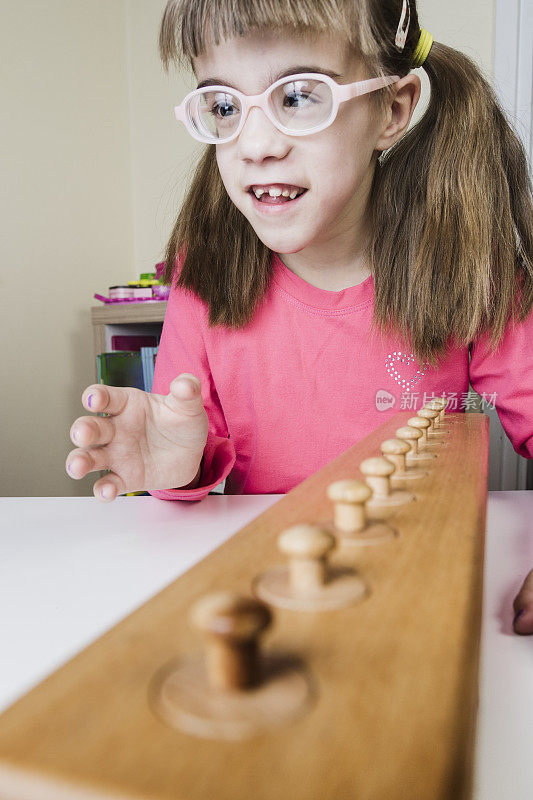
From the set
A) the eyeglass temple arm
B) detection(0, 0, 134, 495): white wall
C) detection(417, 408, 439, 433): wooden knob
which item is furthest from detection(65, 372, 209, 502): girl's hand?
detection(0, 0, 134, 495): white wall

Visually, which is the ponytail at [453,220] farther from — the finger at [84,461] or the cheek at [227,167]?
the finger at [84,461]

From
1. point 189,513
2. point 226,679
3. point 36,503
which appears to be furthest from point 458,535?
point 36,503

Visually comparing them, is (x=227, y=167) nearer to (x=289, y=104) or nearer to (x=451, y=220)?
(x=289, y=104)

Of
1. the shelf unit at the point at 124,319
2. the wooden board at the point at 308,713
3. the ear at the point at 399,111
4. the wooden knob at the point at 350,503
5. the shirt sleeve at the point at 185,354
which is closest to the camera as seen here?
the wooden board at the point at 308,713

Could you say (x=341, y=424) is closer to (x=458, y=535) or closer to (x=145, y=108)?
(x=458, y=535)

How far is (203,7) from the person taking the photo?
0.70 m

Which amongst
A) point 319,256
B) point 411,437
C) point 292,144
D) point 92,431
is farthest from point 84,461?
point 319,256

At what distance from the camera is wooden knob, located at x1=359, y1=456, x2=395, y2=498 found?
40 cm

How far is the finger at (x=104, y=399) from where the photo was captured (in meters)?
0.66

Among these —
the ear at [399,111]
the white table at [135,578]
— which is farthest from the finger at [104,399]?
the ear at [399,111]

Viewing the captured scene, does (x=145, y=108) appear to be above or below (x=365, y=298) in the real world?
above

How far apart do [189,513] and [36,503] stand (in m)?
0.18

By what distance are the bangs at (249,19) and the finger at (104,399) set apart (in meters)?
0.38

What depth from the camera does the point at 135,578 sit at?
53cm
